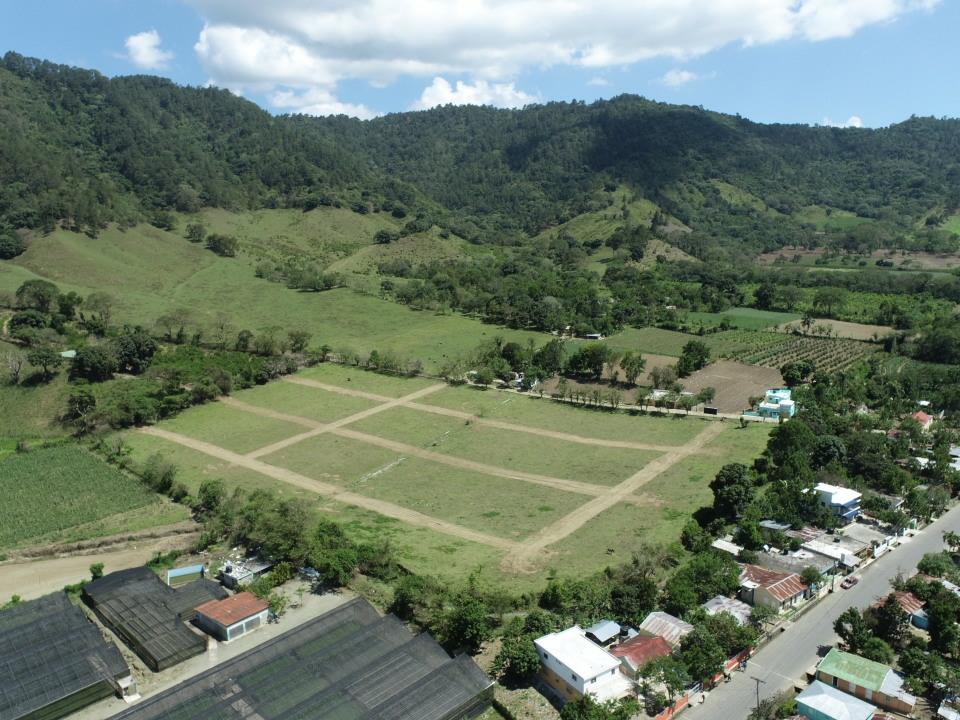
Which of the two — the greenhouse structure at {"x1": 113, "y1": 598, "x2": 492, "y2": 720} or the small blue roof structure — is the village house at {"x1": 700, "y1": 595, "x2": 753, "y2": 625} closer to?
the small blue roof structure

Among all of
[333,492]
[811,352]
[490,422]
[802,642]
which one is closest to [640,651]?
[802,642]

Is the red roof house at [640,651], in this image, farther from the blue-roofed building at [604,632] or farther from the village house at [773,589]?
the village house at [773,589]

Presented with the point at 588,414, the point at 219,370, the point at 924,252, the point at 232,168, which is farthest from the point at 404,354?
the point at 924,252

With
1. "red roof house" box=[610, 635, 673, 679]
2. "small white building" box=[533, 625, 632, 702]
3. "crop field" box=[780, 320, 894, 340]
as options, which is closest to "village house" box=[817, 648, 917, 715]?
"red roof house" box=[610, 635, 673, 679]

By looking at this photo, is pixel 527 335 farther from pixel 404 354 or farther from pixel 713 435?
pixel 713 435

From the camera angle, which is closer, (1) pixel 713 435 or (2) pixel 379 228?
(1) pixel 713 435

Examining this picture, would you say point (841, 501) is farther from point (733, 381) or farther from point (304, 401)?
point (304, 401)

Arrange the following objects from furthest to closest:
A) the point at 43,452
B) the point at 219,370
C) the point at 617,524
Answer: the point at 219,370, the point at 43,452, the point at 617,524
